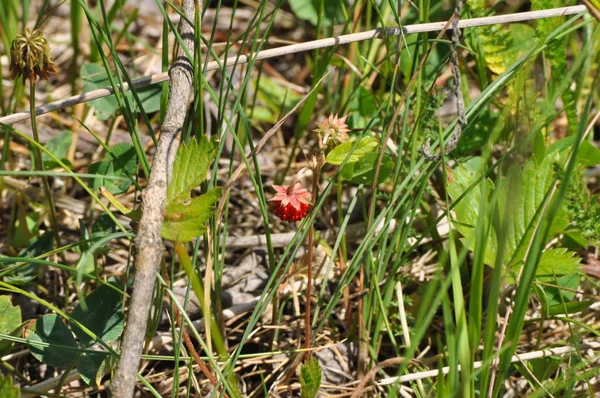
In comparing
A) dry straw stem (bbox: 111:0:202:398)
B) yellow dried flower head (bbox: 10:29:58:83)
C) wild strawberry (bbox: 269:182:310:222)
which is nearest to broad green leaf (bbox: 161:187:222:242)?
dry straw stem (bbox: 111:0:202:398)

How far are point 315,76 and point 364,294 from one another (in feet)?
2.22

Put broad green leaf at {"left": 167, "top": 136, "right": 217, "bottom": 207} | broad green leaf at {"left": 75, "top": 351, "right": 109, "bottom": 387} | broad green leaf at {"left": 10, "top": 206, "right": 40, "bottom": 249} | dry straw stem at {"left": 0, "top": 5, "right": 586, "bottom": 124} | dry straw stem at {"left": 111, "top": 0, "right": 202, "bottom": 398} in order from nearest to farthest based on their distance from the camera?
dry straw stem at {"left": 111, "top": 0, "right": 202, "bottom": 398}
broad green leaf at {"left": 167, "top": 136, "right": 217, "bottom": 207}
broad green leaf at {"left": 75, "top": 351, "right": 109, "bottom": 387}
dry straw stem at {"left": 0, "top": 5, "right": 586, "bottom": 124}
broad green leaf at {"left": 10, "top": 206, "right": 40, "bottom": 249}

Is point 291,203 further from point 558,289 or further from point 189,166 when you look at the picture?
point 558,289

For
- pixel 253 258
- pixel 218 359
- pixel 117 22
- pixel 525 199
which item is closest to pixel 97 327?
pixel 218 359

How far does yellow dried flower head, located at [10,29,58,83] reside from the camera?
1576mm

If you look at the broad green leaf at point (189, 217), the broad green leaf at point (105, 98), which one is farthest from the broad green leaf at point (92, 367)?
A: the broad green leaf at point (105, 98)

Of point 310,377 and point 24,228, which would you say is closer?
point 310,377

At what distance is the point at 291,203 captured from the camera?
1.49 metres

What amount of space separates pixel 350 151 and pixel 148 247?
0.51 m

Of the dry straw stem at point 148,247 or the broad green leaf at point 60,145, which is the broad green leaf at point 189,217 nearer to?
the dry straw stem at point 148,247

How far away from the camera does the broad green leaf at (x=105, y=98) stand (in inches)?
82.7

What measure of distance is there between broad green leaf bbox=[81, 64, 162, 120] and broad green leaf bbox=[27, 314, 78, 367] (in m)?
0.77

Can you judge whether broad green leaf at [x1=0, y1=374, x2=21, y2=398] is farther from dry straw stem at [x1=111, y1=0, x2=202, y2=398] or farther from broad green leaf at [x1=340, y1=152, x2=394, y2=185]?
broad green leaf at [x1=340, y1=152, x2=394, y2=185]

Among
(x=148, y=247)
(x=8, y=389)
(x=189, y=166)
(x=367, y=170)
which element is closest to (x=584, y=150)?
(x=367, y=170)
